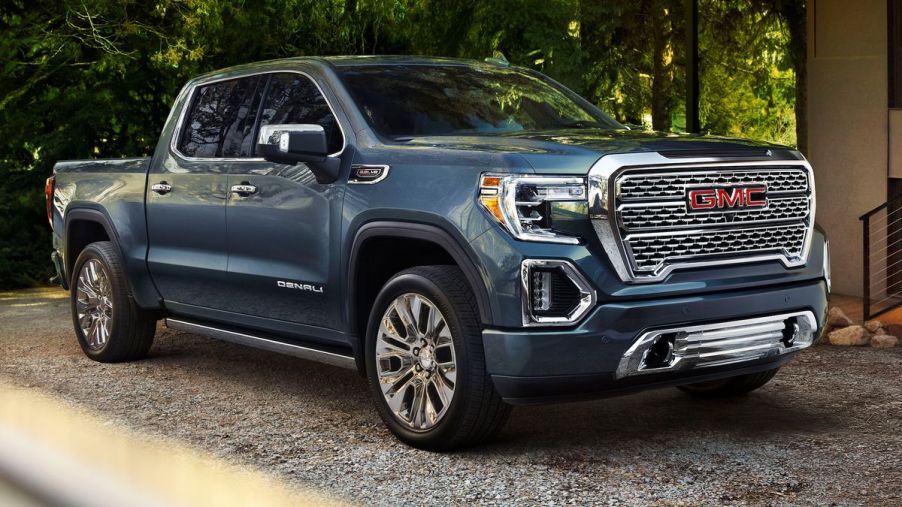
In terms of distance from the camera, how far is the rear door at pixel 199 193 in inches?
Result: 267

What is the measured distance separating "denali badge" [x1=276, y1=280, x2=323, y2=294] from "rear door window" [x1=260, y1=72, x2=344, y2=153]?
2.24 ft

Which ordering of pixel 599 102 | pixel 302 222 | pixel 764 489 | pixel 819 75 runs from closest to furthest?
pixel 764 489 → pixel 302 222 → pixel 819 75 → pixel 599 102

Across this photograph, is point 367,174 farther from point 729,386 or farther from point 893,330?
Result: point 893,330

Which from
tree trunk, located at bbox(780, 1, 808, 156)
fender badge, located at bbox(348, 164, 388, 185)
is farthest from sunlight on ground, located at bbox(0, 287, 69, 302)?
tree trunk, located at bbox(780, 1, 808, 156)

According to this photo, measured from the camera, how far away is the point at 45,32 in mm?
15008

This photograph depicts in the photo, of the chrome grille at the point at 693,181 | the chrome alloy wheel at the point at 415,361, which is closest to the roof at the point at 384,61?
the chrome alloy wheel at the point at 415,361

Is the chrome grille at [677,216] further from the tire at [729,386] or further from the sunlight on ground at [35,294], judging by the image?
the sunlight on ground at [35,294]

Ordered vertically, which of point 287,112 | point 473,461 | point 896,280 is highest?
point 287,112

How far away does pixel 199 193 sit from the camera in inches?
273

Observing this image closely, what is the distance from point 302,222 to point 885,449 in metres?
2.95

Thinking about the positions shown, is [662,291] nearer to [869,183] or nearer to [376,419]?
[376,419]

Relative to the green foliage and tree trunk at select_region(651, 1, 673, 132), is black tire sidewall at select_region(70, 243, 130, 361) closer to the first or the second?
the green foliage

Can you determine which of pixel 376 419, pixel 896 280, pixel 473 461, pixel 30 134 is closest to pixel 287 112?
pixel 376 419

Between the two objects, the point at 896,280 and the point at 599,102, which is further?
the point at 599,102
